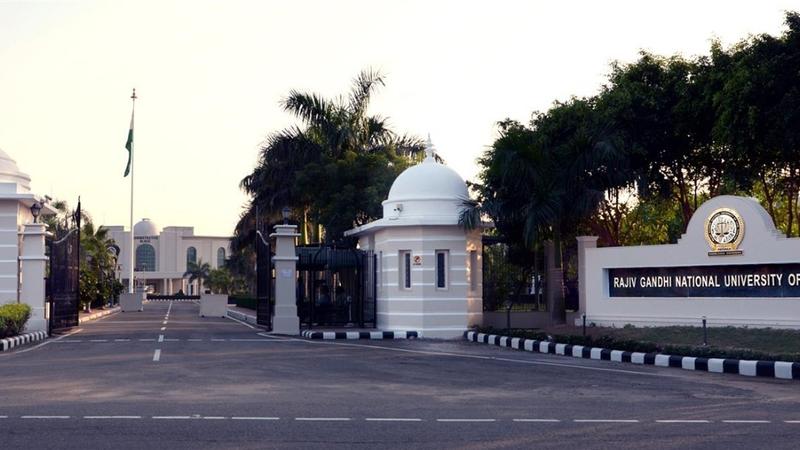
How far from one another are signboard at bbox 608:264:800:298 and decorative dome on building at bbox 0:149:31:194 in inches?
698

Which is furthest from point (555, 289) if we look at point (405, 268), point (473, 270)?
point (405, 268)

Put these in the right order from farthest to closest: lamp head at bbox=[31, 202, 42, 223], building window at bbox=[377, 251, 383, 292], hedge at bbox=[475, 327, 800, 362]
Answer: building window at bbox=[377, 251, 383, 292] < lamp head at bbox=[31, 202, 42, 223] < hedge at bbox=[475, 327, 800, 362]

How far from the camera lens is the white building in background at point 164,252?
428 ft

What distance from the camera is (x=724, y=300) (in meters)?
23.0

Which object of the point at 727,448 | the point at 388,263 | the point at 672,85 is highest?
the point at 672,85

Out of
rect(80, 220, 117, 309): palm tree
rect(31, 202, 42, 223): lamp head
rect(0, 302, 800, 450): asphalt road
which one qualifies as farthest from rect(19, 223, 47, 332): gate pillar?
rect(80, 220, 117, 309): palm tree

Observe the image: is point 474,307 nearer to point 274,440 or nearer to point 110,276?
point 274,440

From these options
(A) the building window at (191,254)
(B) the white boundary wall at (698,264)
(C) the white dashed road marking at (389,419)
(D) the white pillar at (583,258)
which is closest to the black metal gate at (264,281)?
(D) the white pillar at (583,258)

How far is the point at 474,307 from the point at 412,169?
14.7 ft

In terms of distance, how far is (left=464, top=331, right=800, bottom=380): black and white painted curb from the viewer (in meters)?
16.9

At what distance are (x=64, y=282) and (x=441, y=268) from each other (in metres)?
11.9

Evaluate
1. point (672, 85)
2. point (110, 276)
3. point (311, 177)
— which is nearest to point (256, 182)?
point (311, 177)

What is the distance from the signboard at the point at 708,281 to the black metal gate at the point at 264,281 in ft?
34.8

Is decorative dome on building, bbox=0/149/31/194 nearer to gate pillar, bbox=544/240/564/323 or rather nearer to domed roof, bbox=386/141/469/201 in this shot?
domed roof, bbox=386/141/469/201
